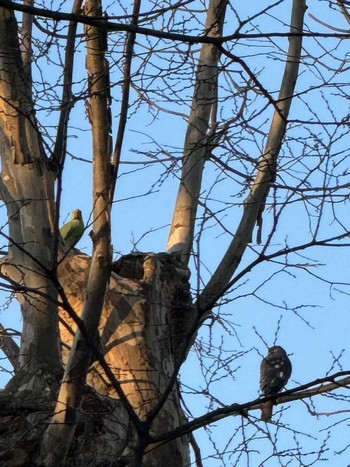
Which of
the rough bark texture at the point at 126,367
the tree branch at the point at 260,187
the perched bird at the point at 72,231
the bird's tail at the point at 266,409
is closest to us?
the rough bark texture at the point at 126,367

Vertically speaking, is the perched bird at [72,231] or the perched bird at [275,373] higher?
the perched bird at [72,231]

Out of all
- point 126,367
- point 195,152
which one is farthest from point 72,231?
point 126,367

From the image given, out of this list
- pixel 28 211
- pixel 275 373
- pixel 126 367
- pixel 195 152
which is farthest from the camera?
pixel 275 373

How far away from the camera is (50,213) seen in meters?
4.62

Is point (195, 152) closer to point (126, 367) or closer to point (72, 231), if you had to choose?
point (126, 367)

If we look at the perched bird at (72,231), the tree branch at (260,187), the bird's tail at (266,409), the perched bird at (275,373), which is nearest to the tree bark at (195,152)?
the tree branch at (260,187)

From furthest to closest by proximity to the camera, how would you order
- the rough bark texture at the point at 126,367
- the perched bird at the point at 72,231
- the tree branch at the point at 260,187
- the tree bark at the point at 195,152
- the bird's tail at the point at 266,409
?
the perched bird at the point at 72,231 < the tree bark at the point at 195,152 < the tree branch at the point at 260,187 < the bird's tail at the point at 266,409 < the rough bark texture at the point at 126,367

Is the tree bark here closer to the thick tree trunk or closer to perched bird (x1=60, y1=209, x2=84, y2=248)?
the thick tree trunk

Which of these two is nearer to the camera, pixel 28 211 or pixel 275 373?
pixel 28 211

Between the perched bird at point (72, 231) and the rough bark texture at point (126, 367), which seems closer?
the rough bark texture at point (126, 367)

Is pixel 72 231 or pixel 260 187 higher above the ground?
pixel 72 231

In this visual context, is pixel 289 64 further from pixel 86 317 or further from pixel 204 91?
pixel 86 317

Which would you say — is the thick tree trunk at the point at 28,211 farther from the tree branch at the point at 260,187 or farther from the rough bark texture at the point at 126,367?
the tree branch at the point at 260,187

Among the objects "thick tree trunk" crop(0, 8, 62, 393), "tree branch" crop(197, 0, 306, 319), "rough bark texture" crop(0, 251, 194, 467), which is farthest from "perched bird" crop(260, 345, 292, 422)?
"thick tree trunk" crop(0, 8, 62, 393)
